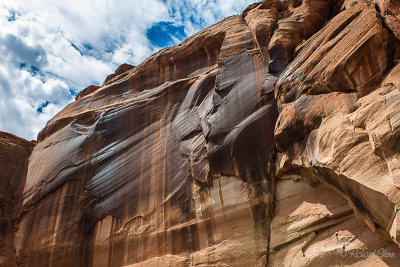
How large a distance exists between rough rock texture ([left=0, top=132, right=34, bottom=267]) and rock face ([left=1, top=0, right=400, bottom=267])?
0.51ft

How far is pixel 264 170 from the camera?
430 inches

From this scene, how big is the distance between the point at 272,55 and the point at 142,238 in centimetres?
780

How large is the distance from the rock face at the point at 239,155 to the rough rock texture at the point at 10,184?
0.51 feet

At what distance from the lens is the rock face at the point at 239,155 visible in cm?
821

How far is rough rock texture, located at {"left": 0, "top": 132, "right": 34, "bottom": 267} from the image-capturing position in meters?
14.1

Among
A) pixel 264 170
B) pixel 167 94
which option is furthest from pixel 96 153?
pixel 264 170

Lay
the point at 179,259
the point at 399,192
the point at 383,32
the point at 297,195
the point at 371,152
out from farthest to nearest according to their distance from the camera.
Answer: the point at 179,259 < the point at 297,195 < the point at 383,32 < the point at 371,152 < the point at 399,192

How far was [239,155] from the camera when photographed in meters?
11.4

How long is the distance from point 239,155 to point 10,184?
35.7ft

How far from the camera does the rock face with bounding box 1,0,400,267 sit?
26.9ft

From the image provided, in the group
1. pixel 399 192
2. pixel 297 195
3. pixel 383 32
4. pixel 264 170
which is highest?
pixel 383 32

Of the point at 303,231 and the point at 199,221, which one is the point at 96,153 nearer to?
the point at 199,221

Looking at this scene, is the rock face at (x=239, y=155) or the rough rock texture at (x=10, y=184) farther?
the rough rock texture at (x=10, y=184)

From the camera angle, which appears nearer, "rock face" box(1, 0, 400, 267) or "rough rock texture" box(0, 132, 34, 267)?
"rock face" box(1, 0, 400, 267)
